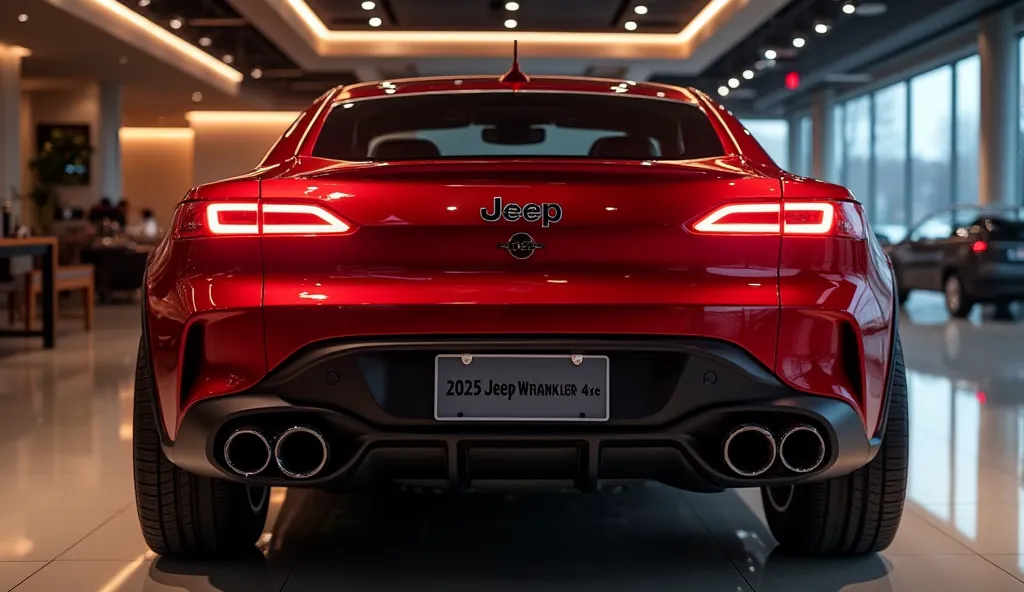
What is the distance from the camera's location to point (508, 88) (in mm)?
2857

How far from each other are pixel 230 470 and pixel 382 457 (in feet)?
1.01

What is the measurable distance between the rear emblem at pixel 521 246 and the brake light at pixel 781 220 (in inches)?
12.6

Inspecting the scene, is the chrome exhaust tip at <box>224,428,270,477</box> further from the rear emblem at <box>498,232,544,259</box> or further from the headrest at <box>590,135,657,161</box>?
the headrest at <box>590,135,657,161</box>

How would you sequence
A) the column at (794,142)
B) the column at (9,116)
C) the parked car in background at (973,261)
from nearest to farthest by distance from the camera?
the parked car in background at (973,261) < the column at (9,116) < the column at (794,142)

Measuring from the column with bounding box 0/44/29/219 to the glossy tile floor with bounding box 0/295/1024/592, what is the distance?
13068 millimetres

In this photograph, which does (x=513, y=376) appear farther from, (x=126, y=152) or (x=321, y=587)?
(x=126, y=152)

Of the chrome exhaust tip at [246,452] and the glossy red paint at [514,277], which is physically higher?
the glossy red paint at [514,277]

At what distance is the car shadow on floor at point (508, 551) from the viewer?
2.45 m

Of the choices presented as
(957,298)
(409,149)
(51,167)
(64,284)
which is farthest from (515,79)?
(51,167)

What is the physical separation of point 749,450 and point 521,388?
1.58 ft

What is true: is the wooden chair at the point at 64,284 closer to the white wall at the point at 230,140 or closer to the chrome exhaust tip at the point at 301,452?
the chrome exhaust tip at the point at 301,452

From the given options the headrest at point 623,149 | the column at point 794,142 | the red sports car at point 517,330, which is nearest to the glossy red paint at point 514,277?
the red sports car at point 517,330

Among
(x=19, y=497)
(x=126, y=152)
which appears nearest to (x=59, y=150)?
(x=126, y=152)

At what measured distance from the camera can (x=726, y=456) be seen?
2.09 metres
